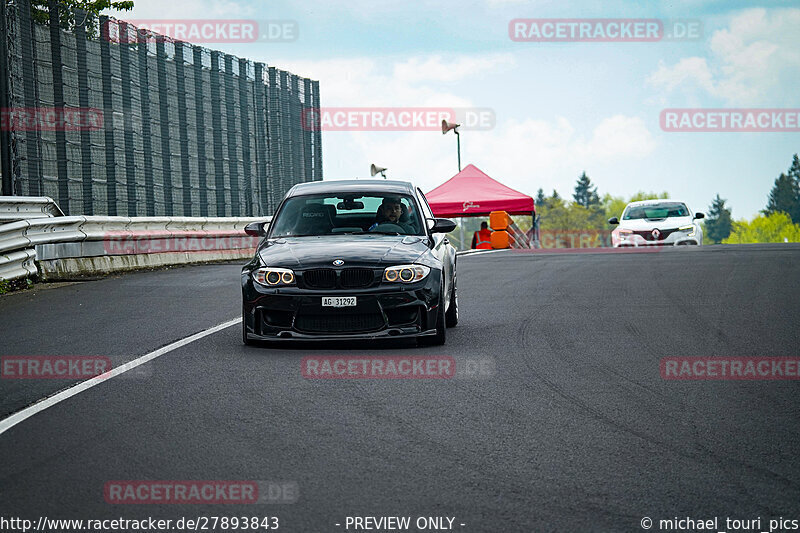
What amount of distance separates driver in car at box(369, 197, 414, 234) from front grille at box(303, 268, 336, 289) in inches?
55.5

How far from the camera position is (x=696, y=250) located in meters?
24.0

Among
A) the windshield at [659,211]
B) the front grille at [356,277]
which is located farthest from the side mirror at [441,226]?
the windshield at [659,211]

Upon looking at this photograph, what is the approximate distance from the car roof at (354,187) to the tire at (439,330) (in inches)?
73.1

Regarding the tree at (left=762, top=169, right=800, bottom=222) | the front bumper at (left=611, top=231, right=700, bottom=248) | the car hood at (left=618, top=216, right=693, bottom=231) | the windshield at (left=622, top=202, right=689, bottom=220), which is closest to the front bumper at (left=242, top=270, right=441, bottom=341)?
the front bumper at (left=611, top=231, right=700, bottom=248)

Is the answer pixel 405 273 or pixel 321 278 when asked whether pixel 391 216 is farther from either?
pixel 321 278

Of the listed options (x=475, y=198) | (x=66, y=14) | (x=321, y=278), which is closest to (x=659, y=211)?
(x=475, y=198)

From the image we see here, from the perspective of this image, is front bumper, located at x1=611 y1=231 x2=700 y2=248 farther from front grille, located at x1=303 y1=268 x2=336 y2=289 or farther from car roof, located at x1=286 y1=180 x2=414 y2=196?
front grille, located at x1=303 y1=268 x2=336 y2=289

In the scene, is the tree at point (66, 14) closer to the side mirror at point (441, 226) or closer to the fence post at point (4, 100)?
the fence post at point (4, 100)

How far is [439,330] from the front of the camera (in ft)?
29.5

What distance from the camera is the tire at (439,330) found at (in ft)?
29.4

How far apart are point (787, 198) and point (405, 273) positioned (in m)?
198

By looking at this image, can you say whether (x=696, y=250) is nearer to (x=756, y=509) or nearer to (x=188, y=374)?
(x=188, y=374)

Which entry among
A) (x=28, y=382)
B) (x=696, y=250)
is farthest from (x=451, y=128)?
(x=28, y=382)

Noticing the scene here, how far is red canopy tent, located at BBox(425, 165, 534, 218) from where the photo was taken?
122 ft
